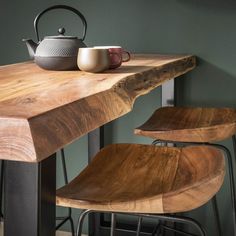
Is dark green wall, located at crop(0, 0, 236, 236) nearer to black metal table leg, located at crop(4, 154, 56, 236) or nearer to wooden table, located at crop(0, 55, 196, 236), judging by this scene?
wooden table, located at crop(0, 55, 196, 236)

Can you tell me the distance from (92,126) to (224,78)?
1.59 metres

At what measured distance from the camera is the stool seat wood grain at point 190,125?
66.7 inches

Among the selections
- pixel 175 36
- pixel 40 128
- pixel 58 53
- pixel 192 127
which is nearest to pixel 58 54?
pixel 58 53

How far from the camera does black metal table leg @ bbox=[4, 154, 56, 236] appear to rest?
81cm

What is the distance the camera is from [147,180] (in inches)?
49.9

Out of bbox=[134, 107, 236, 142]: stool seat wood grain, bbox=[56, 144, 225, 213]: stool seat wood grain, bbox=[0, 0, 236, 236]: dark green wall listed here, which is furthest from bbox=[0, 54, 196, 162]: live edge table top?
bbox=[0, 0, 236, 236]: dark green wall

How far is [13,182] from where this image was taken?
2.71ft

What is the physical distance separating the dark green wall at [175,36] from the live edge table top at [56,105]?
3.00ft

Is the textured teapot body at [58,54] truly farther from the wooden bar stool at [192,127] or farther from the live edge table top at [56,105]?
the wooden bar stool at [192,127]

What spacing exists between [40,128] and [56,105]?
12 centimetres

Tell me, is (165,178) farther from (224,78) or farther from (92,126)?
(224,78)

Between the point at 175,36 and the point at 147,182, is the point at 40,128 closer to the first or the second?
the point at 147,182

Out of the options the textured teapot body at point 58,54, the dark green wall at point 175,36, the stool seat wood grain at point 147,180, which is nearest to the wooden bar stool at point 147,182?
the stool seat wood grain at point 147,180

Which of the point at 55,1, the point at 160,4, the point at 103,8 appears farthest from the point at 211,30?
the point at 55,1
